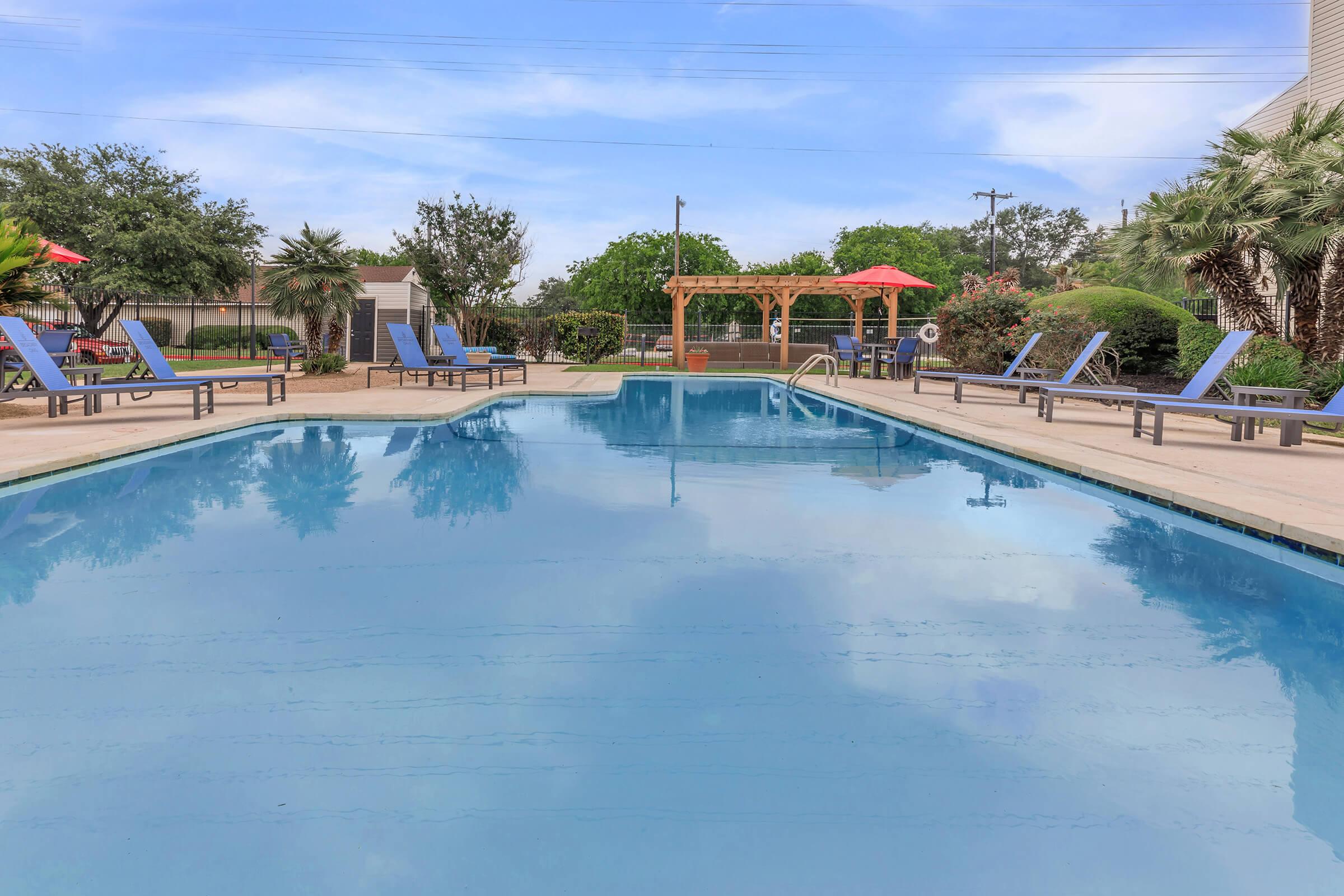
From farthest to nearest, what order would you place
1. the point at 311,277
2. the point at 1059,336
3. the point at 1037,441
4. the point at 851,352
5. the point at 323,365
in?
the point at 851,352 < the point at 323,365 < the point at 311,277 < the point at 1059,336 < the point at 1037,441

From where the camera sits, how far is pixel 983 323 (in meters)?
17.3

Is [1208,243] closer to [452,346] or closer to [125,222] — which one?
[452,346]

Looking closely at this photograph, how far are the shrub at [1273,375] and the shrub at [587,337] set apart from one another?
56.0 feet

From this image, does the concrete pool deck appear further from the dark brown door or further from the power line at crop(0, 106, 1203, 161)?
the power line at crop(0, 106, 1203, 161)

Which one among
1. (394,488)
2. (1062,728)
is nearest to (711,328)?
(394,488)

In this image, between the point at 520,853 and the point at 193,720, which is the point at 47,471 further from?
the point at 520,853

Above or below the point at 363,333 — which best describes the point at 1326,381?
below

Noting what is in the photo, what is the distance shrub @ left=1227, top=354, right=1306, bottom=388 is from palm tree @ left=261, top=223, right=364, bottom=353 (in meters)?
15.1

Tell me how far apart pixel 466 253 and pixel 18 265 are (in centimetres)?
1518

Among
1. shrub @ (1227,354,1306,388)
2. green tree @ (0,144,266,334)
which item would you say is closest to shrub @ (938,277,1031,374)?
shrub @ (1227,354,1306,388)

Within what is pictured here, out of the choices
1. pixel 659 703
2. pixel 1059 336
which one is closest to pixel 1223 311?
pixel 1059 336

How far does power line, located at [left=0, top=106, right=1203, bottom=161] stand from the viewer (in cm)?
2422

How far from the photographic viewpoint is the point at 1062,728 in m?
2.47

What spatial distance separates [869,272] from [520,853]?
66.4ft
